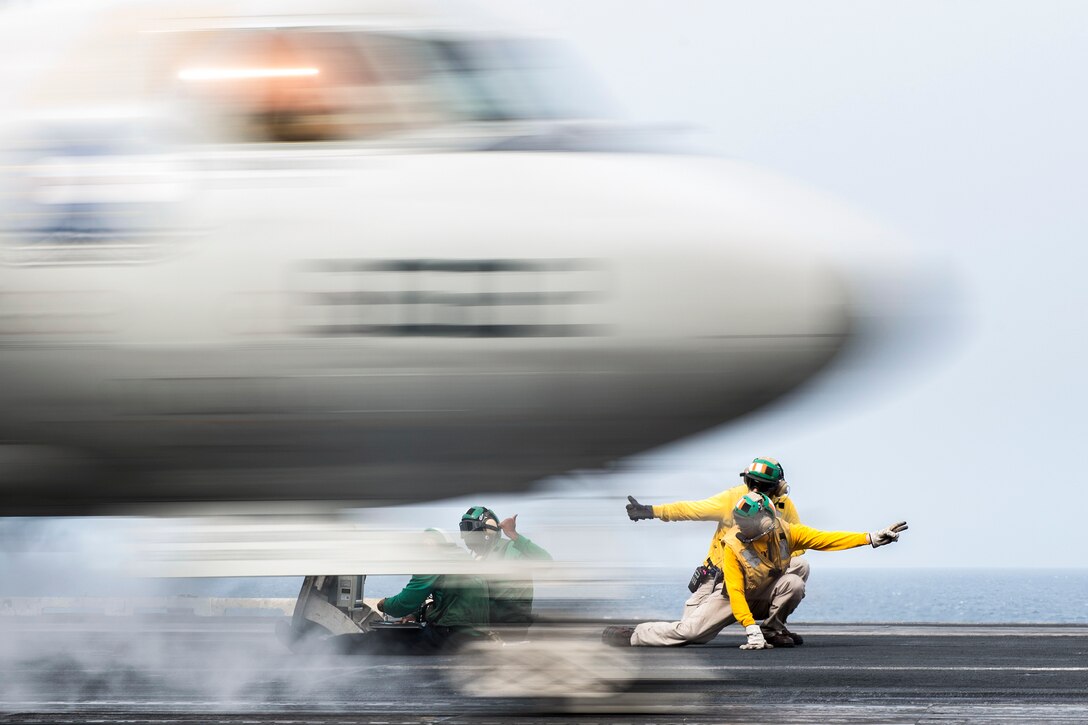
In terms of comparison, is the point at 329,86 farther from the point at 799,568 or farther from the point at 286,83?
the point at 799,568

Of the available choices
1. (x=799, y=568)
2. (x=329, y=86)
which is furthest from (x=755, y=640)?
(x=329, y=86)

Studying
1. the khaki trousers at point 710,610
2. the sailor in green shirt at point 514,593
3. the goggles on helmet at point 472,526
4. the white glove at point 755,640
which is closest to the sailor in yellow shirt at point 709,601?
the khaki trousers at point 710,610

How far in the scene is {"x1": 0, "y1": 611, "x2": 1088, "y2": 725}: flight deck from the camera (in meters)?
6.68

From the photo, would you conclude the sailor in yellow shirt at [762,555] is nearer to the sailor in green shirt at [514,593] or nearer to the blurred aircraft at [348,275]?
the sailor in green shirt at [514,593]

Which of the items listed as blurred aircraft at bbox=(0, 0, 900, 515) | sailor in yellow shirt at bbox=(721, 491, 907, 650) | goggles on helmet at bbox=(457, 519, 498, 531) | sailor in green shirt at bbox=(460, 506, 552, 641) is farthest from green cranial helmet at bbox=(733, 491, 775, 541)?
blurred aircraft at bbox=(0, 0, 900, 515)

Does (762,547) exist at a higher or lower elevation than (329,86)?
lower

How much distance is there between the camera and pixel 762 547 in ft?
41.3

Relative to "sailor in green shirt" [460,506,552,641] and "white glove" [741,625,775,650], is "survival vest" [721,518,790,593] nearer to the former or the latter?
"white glove" [741,625,775,650]

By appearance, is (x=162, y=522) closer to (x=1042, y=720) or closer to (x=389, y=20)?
(x=389, y=20)

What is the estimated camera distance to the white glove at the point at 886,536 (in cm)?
1140

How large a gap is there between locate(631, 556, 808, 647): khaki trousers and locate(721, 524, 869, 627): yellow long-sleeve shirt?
0.14 metres

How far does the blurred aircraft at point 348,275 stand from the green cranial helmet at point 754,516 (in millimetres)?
6192

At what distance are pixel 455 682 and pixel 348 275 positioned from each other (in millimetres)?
1867

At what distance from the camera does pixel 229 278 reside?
5879mm
